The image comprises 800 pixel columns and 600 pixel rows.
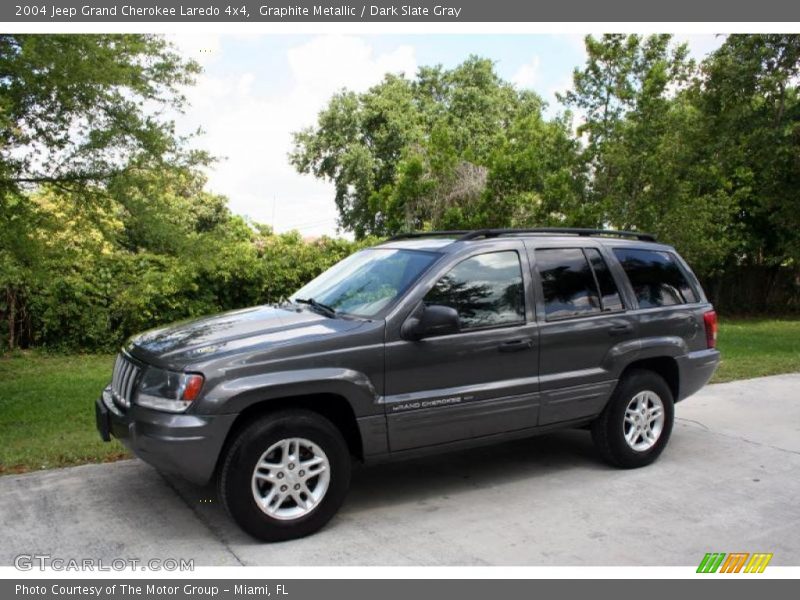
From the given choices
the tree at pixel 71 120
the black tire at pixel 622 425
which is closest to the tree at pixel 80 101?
the tree at pixel 71 120

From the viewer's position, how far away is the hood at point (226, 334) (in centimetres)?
451

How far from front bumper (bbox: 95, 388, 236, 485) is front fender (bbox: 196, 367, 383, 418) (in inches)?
3.6

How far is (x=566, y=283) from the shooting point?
570 cm

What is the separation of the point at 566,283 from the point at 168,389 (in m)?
3.02

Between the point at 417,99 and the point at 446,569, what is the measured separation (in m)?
33.7

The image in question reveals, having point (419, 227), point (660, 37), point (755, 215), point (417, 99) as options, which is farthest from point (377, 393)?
point (417, 99)

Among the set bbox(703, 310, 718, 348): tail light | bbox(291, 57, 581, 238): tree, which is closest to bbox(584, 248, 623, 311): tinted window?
bbox(703, 310, 718, 348): tail light

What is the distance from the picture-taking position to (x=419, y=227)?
15875mm

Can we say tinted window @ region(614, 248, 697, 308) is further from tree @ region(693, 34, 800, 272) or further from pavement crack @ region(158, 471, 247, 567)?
tree @ region(693, 34, 800, 272)

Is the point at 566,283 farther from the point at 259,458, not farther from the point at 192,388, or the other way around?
the point at 192,388

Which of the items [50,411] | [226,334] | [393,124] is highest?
[393,124]

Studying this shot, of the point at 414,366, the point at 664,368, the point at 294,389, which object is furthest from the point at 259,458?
the point at 664,368

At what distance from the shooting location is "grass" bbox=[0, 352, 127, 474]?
19.9 ft

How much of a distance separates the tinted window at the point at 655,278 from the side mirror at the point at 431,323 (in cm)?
200
